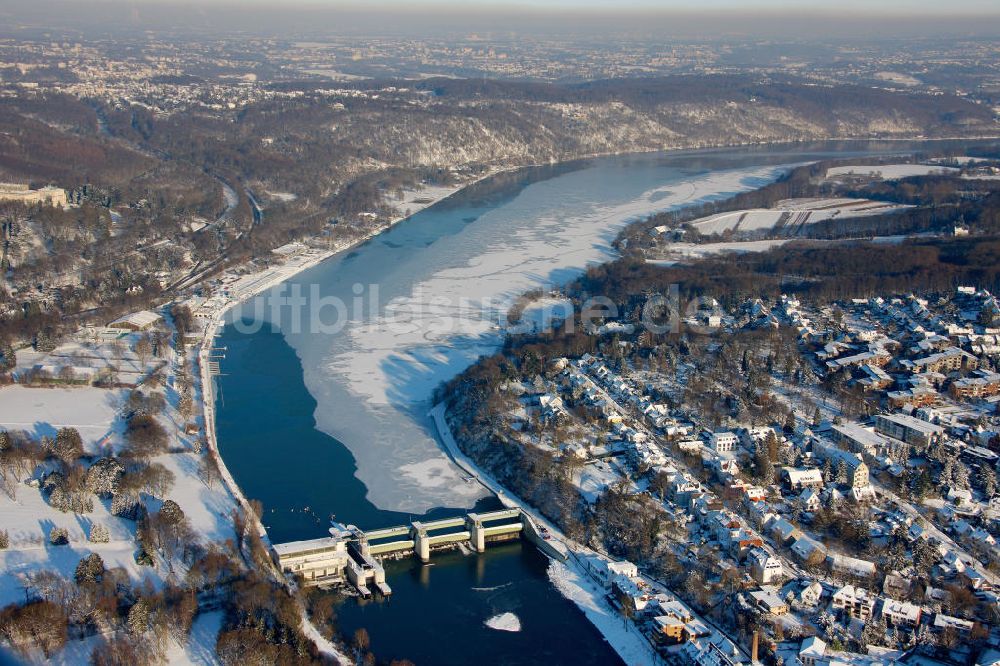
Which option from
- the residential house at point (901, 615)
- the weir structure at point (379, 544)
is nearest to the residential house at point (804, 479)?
the residential house at point (901, 615)

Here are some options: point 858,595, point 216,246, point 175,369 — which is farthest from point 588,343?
point 216,246

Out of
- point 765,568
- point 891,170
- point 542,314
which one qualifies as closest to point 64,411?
point 542,314

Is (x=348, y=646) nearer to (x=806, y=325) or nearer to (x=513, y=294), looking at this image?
(x=806, y=325)

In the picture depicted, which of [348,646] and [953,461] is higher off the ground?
[953,461]

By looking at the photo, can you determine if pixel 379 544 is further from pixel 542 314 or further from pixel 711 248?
pixel 711 248

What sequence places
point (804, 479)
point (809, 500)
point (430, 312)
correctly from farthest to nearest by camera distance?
point (430, 312), point (804, 479), point (809, 500)

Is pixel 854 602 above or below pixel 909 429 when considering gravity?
below
